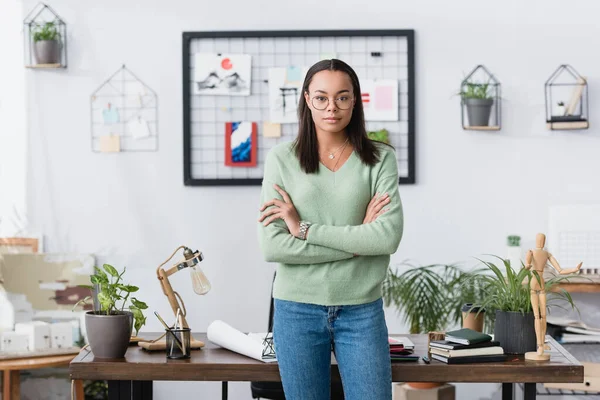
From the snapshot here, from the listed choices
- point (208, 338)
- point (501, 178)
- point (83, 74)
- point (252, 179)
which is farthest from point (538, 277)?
point (83, 74)

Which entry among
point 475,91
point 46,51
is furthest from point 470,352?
point 46,51

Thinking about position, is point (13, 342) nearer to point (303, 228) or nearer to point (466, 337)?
point (303, 228)

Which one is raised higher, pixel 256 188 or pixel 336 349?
pixel 256 188

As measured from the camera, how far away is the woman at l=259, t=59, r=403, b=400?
209 cm

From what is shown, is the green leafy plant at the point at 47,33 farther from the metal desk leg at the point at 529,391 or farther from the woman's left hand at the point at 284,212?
the metal desk leg at the point at 529,391

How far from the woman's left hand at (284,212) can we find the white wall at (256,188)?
1.66 m

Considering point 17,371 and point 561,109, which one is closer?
point 17,371

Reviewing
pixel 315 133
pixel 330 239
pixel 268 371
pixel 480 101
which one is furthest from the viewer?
pixel 480 101

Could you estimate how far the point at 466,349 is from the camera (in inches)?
94.7

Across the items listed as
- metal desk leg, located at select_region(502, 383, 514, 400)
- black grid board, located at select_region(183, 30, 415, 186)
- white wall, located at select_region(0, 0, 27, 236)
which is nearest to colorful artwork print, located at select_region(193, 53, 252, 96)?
black grid board, located at select_region(183, 30, 415, 186)

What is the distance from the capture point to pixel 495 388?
3.84m

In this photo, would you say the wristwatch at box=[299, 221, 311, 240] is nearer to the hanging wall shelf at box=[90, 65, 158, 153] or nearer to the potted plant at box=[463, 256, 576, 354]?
the potted plant at box=[463, 256, 576, 354]

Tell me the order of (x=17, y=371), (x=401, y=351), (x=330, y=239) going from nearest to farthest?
(x=330, y=239), (x=401, y=351), (x=17, y=371)

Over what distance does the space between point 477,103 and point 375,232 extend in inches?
68.6
